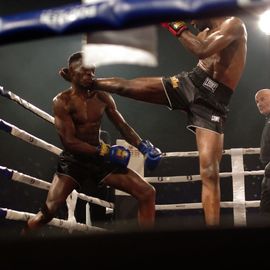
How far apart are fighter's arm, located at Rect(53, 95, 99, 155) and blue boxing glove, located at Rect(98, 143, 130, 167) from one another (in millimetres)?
47

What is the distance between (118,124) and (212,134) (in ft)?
2.47

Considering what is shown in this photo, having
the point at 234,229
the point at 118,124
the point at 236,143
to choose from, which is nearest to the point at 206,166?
the point at 118,124

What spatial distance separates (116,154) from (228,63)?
751mm

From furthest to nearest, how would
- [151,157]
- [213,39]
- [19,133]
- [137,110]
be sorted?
1. [137,110]
2. [19,133]
3. [151,157]
4. [213,39]

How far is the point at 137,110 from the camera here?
16.9 feet

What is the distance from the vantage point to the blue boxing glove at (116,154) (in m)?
2.30

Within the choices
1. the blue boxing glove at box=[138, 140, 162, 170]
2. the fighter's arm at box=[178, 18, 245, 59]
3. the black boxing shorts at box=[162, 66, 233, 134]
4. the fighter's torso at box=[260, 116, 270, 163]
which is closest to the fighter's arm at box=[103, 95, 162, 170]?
the blue boxing glove at box=[138, 140, 162, 170]

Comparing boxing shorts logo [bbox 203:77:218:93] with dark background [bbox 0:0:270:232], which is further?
dark background [bbox 0:0:270:232]

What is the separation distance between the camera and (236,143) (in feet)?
16.1

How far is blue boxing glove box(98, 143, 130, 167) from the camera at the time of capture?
230 cm

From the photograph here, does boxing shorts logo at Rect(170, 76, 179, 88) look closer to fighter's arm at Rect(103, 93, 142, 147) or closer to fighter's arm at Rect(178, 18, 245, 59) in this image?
fighter's arm at Rect(178, 18, 245, 59)

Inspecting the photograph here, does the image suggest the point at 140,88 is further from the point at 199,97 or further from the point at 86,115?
the point at 86,115

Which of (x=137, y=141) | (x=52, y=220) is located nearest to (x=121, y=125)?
(x=137, y=141)

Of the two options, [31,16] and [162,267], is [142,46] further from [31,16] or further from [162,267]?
[162,267]
